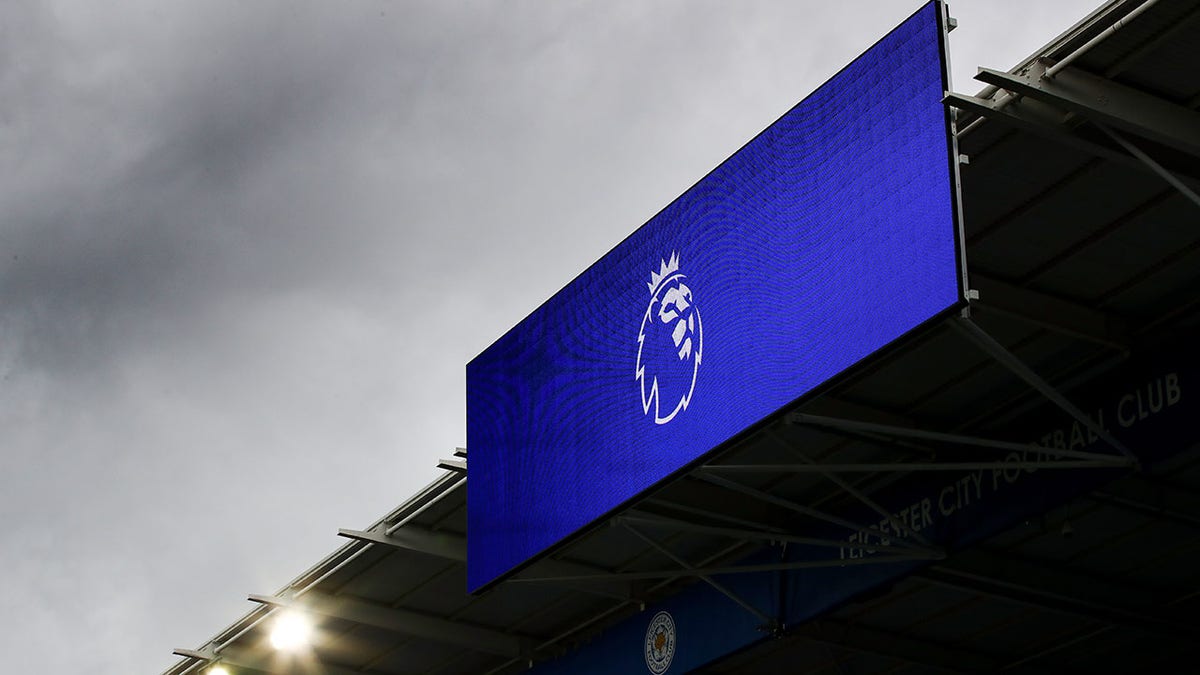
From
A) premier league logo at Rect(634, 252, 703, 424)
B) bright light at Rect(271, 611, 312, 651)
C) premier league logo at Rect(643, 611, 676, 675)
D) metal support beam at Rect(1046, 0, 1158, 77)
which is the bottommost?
premier league logo at Rect(643, 611, 676, 675)

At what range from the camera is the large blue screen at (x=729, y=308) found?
51.4ft

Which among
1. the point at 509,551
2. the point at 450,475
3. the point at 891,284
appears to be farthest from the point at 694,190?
the point at 450,475

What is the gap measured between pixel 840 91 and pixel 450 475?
31.2ft

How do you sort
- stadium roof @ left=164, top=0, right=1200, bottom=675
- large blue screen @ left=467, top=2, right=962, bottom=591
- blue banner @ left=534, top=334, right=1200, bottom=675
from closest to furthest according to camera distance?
stadium roof @ left=164, top=0, right=1200, bottom=675 < large blue screen @ left=467, top=2, right=962, bottom=591 < blue banner @ left=534, top=334, right=1200, bottom=675

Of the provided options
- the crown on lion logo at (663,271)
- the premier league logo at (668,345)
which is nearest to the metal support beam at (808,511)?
the premier league logo at (668,345)

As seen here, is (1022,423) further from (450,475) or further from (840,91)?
(450,475)

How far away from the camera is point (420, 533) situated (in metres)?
25.2

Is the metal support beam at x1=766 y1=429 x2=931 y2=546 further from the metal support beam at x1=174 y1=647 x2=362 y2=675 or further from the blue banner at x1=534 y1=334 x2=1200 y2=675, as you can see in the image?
the metal support beam at x1=174 y1=647 x2=362 y2=675

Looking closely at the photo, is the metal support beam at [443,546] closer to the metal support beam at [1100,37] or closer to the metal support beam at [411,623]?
the metal support beam at [411,623]

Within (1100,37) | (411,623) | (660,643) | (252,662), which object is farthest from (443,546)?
(1100,37)

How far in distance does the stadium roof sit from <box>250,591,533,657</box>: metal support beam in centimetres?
4

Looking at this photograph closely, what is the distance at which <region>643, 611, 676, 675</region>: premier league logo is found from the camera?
2411 centimetres

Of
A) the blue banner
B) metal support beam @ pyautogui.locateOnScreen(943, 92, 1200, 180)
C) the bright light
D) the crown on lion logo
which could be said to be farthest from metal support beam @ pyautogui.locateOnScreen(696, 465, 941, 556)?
the bright light

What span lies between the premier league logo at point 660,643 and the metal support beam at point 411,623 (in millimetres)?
3894
